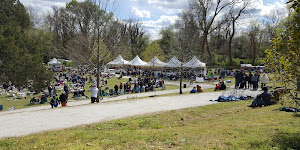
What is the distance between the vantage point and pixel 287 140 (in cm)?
600

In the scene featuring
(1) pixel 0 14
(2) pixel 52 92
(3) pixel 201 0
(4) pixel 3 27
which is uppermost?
(3) pixel 201 0

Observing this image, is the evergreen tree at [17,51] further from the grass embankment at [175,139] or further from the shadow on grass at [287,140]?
the shadow on grass at [287,140]

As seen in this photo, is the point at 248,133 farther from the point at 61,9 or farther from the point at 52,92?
the point at 61,9

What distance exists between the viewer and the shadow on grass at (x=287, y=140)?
18.2ft

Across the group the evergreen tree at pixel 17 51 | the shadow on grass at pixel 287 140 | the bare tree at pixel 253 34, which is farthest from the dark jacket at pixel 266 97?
the bare tree at pixel 253 34

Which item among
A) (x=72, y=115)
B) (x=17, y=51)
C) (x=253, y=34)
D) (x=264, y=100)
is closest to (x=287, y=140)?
(x=264, y=100)

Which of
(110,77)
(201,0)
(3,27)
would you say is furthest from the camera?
(201,0)

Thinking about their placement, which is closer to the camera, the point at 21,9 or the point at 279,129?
the point at 279,129

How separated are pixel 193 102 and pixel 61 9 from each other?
191 ft

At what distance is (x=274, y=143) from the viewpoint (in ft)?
18.9

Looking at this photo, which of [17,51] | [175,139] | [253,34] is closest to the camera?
[175,139]

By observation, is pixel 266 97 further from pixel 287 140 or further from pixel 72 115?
pixel 72 115

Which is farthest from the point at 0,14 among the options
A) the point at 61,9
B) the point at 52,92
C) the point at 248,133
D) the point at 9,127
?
the point at 61,9

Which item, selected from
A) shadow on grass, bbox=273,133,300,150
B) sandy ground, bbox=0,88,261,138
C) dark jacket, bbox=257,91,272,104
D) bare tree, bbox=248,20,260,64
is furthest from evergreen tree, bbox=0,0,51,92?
bare tree, bbox=248,20,260,64
